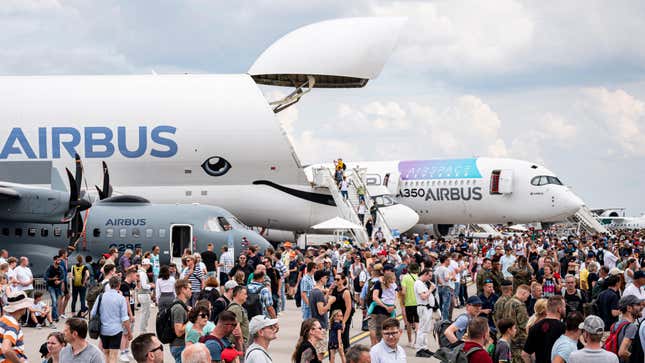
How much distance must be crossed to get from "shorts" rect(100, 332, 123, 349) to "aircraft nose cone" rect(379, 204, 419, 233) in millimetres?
25223

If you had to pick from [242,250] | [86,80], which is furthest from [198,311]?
[86,80]

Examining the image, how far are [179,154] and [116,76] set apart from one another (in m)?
4.71

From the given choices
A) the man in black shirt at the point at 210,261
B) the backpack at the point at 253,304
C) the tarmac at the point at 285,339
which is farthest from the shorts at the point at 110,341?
the man in black shirt at the point at 210,261

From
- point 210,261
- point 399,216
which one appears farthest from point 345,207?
point 210,261

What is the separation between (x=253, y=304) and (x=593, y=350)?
5.65 meters

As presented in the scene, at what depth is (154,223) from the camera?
959 inches

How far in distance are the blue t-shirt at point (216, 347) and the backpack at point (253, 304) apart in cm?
410

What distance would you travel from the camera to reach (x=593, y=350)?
777 cm

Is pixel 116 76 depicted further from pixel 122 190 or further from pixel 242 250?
pixel 242 250

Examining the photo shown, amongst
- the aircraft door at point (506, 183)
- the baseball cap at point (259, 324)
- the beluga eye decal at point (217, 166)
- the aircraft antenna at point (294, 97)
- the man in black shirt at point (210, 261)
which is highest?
the aircraft antenna at point (294, 97)

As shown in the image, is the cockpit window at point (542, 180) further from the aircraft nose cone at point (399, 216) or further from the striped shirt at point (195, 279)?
the striped shirt at point (195, 279)

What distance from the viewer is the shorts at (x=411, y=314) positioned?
14.6m

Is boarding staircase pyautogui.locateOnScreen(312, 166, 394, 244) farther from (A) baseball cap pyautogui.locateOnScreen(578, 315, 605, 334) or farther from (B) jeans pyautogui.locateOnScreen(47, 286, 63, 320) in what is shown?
(A) baseball cap pyautogui.locateOnScreen(578, 315, 605, 334)

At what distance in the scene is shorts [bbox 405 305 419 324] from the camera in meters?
14.6
